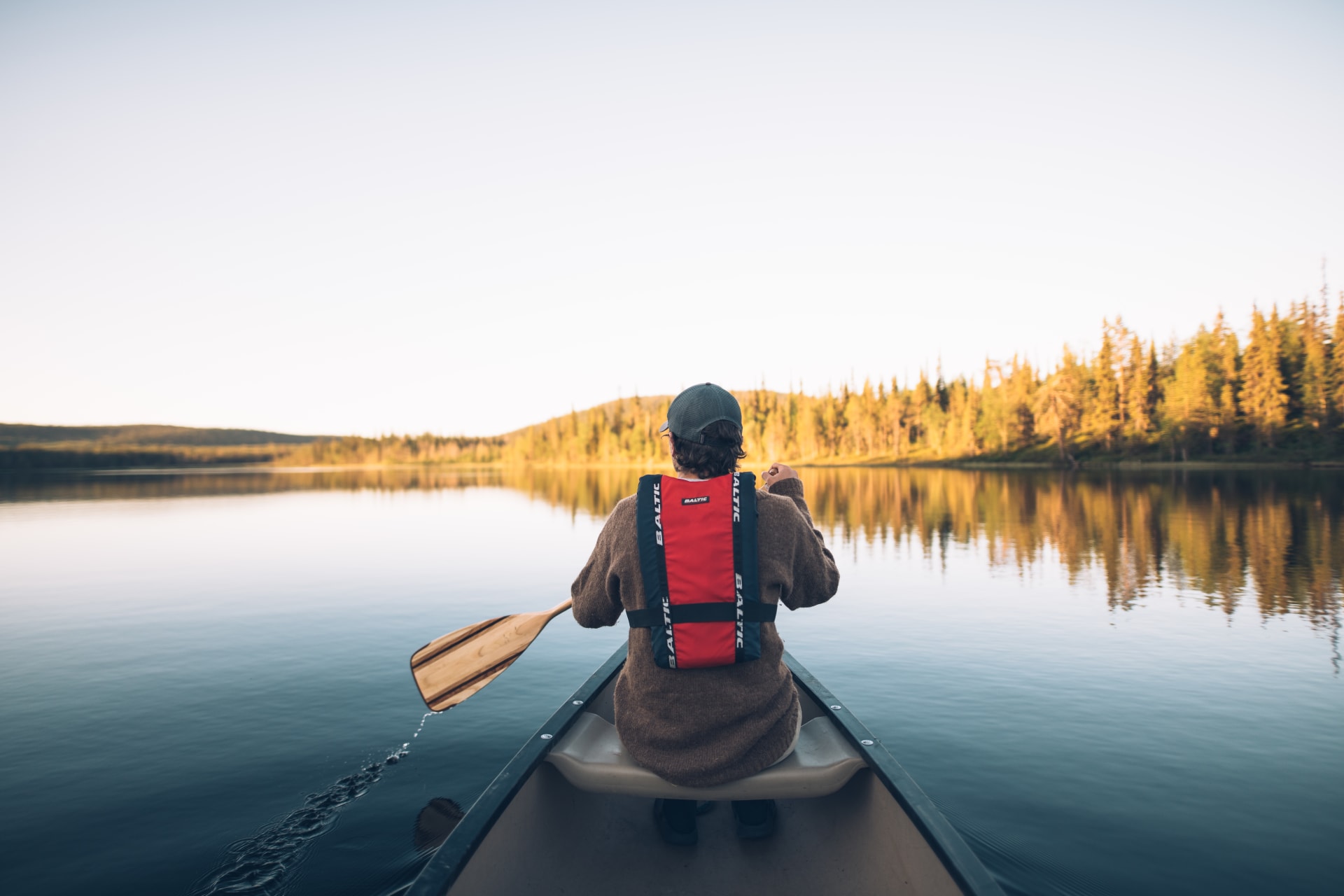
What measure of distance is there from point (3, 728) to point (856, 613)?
12.1m

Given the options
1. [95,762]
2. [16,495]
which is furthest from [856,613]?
[16,495]

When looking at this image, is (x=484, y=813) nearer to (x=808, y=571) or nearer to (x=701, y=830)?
(x=701, y=830)

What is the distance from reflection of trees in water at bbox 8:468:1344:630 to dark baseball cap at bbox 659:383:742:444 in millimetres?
12618

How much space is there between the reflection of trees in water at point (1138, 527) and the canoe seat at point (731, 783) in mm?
11736

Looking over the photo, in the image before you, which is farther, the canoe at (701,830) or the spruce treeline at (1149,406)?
the spruce treeline at (1149,406)

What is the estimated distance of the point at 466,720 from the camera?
7.73 meters

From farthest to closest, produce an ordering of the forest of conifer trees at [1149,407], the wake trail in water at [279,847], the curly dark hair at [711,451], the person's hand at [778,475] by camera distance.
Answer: the forest of conifer trees at [1149,407] → the wake trail in water at [279,847] → the person's hand at [778,475] → the curly dark hair at [711,451]

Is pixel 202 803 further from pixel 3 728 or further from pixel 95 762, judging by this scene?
pixel 3 728

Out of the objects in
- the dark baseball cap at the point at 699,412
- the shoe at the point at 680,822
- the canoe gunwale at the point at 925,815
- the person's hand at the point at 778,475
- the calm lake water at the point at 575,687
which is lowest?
the calm lake water at the point at 575,687

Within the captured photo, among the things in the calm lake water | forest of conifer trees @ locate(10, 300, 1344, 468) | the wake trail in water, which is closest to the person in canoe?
the calm lake water

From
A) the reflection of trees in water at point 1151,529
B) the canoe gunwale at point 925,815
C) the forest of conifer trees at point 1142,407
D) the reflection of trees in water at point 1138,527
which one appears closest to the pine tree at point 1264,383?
the forest of conifer trees at point 1142,407

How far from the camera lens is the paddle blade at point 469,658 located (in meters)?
5.04

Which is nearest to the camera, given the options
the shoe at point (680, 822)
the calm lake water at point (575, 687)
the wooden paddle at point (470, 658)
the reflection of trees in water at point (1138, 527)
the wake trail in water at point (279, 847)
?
the shoe at point (680, 822)

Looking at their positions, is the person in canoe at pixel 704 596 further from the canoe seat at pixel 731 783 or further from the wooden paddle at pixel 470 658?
the wooden paddle at pixel 470 658
